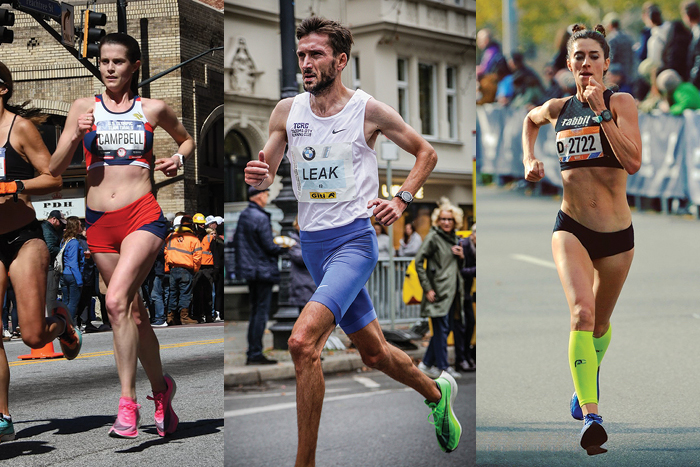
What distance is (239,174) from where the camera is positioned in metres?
8.08

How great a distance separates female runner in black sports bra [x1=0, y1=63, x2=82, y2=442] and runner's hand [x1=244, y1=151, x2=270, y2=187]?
144cm

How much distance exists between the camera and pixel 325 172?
15.4 ft

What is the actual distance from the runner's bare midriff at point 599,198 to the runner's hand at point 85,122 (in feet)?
7.82

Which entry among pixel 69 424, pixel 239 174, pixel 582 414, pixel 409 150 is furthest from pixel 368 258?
pixel 239 174

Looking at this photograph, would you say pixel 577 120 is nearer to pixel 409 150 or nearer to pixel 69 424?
pixel 409 150

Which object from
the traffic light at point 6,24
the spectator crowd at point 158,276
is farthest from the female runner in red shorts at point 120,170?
the traffic light at point 6,24

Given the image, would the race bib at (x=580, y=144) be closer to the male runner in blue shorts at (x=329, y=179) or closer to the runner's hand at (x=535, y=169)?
the runner's hand at (x=535, y=169)

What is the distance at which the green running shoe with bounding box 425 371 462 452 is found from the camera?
5.43 meters

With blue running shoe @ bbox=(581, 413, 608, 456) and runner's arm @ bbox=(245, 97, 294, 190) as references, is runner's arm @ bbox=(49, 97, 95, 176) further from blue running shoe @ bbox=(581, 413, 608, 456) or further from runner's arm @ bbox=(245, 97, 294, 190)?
blue running shoe @ bbox=(581, 413, 608, 456)

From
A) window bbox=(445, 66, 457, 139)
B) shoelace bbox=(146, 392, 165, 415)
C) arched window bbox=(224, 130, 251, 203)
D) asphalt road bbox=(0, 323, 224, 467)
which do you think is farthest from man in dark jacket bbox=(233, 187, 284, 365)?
shoelace bbox=(146, 392, 165, 415)

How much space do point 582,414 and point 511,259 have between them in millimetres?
3739

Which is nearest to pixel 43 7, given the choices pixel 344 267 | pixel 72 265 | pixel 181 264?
pixel 72 265

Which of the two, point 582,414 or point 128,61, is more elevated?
point 128,61

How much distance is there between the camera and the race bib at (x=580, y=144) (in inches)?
182
